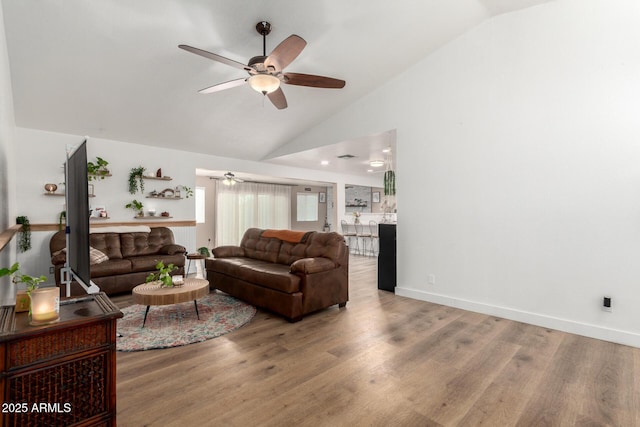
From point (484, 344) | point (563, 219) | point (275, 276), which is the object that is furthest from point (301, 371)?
point (563, 219)

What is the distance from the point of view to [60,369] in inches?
48.7

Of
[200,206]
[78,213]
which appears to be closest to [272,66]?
[78,213]

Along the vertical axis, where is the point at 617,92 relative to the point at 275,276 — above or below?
above

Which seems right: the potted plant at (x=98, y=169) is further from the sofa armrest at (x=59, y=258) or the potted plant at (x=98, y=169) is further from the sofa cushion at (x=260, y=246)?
the sofa cushion at (x=260, y=246)

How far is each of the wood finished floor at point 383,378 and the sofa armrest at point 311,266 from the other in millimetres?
553

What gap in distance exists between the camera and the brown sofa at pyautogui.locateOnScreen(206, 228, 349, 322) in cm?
327

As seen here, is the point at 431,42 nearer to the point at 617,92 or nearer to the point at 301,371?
the point at 617,92

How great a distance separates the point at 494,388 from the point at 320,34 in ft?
11.7

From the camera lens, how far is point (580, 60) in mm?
2977

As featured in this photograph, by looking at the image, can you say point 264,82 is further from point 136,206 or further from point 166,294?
point 136,206

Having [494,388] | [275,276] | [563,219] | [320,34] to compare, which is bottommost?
[494,388]

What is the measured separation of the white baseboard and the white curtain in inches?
226

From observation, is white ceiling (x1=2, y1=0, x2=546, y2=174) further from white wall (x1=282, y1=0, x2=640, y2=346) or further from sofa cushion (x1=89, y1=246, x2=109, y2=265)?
sofa cushion (x1=89, y1=246, x2=109, y2=265)

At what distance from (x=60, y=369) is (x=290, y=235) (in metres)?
3.13
